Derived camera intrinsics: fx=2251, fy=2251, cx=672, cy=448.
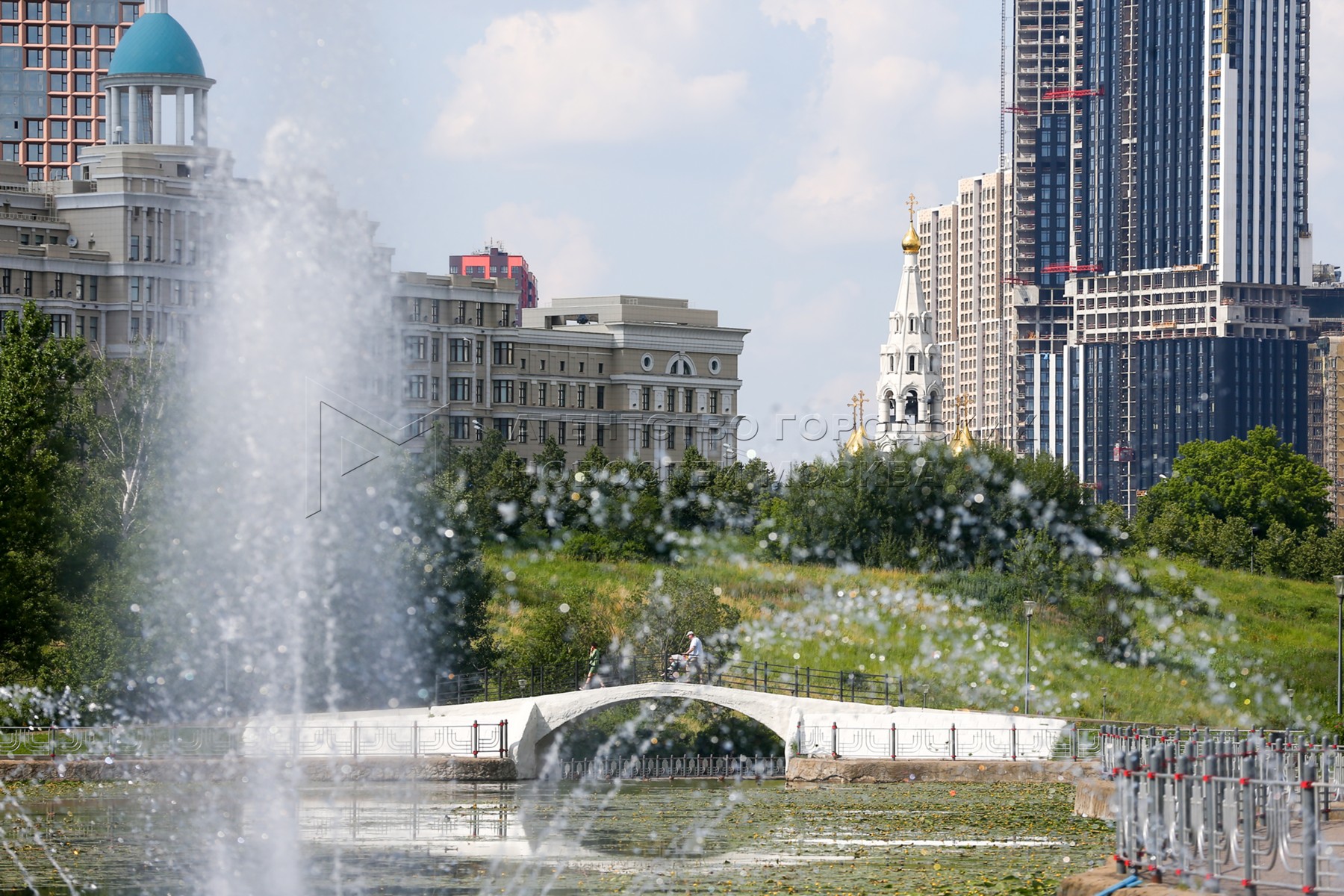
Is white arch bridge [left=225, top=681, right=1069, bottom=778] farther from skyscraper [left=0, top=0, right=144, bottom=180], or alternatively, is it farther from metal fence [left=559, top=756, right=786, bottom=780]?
skyscraper [left=0, top=0, right=144, bottom=180]

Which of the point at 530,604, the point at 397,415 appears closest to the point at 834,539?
the point at 530,604

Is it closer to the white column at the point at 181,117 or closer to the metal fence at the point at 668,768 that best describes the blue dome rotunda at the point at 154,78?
the white column at the point at 181,117

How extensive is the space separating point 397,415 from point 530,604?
37.6 metres

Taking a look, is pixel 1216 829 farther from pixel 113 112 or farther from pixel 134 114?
pixel 113 112

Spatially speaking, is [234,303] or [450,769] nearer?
[234,303]

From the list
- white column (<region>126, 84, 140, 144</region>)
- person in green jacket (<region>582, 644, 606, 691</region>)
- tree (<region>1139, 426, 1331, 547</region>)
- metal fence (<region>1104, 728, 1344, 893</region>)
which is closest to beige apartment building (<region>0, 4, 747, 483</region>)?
white column (<region>126, 84, 140, 144</region>)

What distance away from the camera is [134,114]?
374 ft

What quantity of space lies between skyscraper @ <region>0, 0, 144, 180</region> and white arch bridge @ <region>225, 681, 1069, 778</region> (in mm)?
114979

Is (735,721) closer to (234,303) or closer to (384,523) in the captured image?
(384,523)

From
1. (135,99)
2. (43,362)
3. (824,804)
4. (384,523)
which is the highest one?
(135,99)

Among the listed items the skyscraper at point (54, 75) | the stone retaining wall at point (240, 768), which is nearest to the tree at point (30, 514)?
the stone retaining wall at point (240, 768)

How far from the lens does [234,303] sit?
28.8m

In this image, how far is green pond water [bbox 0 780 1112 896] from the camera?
91.6 ft

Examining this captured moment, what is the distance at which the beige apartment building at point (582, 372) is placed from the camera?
12862 centimetres
